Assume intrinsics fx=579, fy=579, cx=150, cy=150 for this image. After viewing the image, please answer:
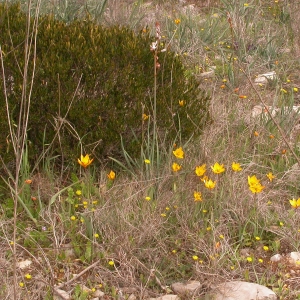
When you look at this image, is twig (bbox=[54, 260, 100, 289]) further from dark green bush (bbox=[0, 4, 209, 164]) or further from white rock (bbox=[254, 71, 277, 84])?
white rock (bbox=[254, 71, 277, 84])

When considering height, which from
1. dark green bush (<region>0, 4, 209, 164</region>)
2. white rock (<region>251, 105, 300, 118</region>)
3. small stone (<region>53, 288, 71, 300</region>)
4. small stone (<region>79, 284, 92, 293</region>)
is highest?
Answer: dark green bush (<region>0, 4, 209, 164</region>)

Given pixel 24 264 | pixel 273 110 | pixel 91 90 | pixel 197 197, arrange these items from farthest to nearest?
pixel 273 110
pixel 91 90
pixel 197 197
pixel 24 264

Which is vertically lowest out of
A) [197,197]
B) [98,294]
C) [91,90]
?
[98,294]

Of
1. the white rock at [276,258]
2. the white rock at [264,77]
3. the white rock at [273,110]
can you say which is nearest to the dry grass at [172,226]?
the white rock at [276,258]

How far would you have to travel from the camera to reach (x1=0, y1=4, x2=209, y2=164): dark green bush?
3.41 meters

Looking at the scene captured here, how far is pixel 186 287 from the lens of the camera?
9.16 feet

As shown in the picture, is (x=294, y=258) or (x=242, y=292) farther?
(x=294, y=258)

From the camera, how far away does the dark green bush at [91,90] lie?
3.41m

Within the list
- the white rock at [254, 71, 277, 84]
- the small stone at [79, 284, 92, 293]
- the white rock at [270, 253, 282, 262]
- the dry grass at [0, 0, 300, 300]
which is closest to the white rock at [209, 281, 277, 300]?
the dry grass at [0, 0, 300, 300]

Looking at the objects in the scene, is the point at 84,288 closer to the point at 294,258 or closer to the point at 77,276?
the point at 77,276

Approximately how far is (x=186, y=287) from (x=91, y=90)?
1362 millimetres

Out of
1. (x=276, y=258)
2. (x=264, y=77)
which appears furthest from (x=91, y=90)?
(x=264, y=77)

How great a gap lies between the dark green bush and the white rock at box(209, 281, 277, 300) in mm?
1119

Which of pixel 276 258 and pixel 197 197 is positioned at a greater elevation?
pixel 197 197
